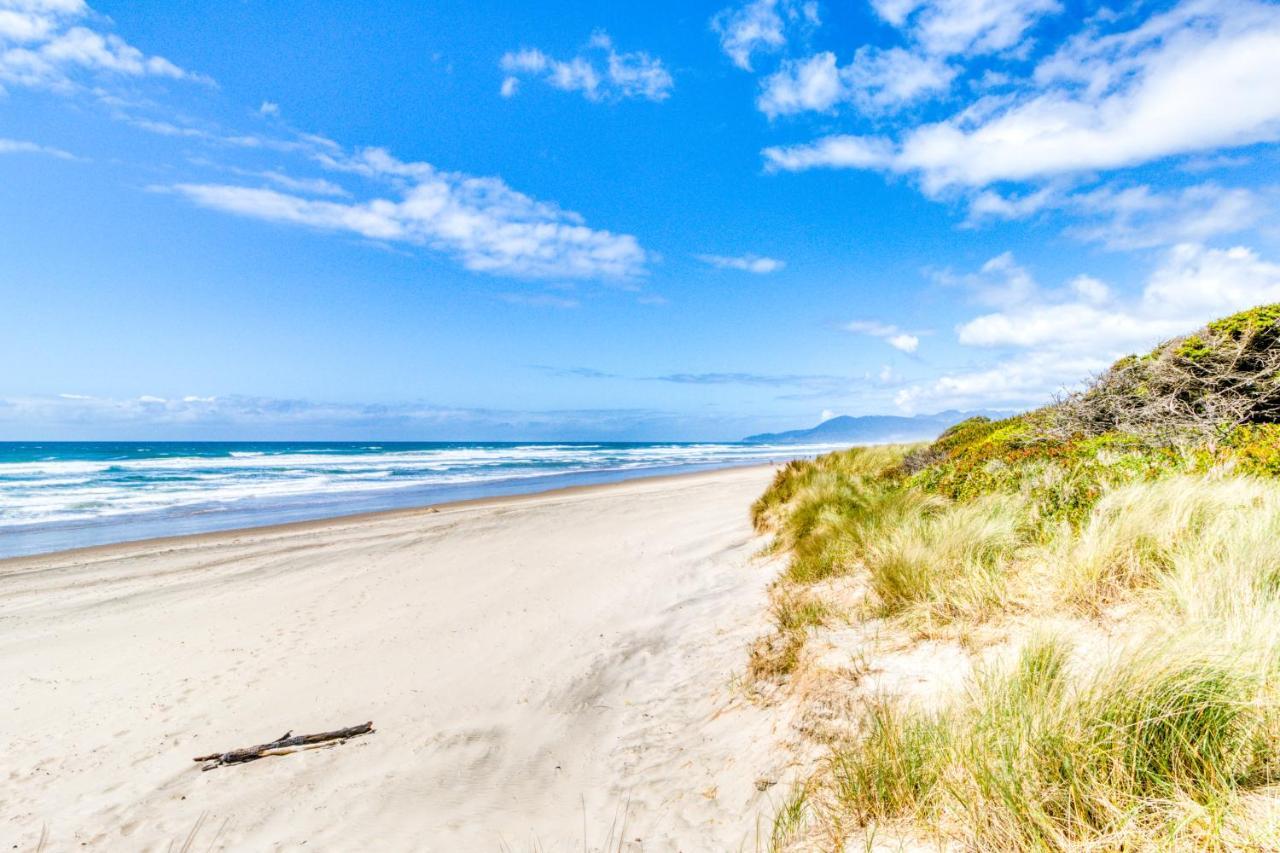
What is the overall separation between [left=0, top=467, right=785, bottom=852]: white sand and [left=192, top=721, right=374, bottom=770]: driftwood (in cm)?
9

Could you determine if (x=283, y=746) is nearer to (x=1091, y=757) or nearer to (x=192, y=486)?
(x=1091, y=757)

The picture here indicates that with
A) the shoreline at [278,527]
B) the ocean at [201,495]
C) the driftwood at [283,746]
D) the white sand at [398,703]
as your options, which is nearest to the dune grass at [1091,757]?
the white sand at [398,703]

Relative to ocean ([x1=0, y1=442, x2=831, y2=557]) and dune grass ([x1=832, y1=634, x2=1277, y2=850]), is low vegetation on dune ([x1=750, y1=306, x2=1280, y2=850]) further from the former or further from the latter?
ocean ([x1=0, y1=442, x2=831, y2=557])

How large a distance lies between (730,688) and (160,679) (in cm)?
600

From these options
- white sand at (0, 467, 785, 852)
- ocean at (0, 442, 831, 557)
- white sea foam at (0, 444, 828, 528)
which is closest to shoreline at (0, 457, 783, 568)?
ocean at (0, 442, 831, 557)

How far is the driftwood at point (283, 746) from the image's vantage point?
4.43 meters

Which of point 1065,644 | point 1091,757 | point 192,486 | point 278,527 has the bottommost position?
point 278,527

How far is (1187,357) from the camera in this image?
27.1ft

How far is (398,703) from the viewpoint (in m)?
5.31

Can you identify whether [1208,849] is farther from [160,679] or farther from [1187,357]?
[1187,357]

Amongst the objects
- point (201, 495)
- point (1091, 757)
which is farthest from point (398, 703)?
point (201, 495)

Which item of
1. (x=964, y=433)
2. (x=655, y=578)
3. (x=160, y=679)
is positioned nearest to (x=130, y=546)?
(x=160, y=679)

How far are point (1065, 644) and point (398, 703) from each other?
210 inches

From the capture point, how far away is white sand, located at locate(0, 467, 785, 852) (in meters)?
3.69
